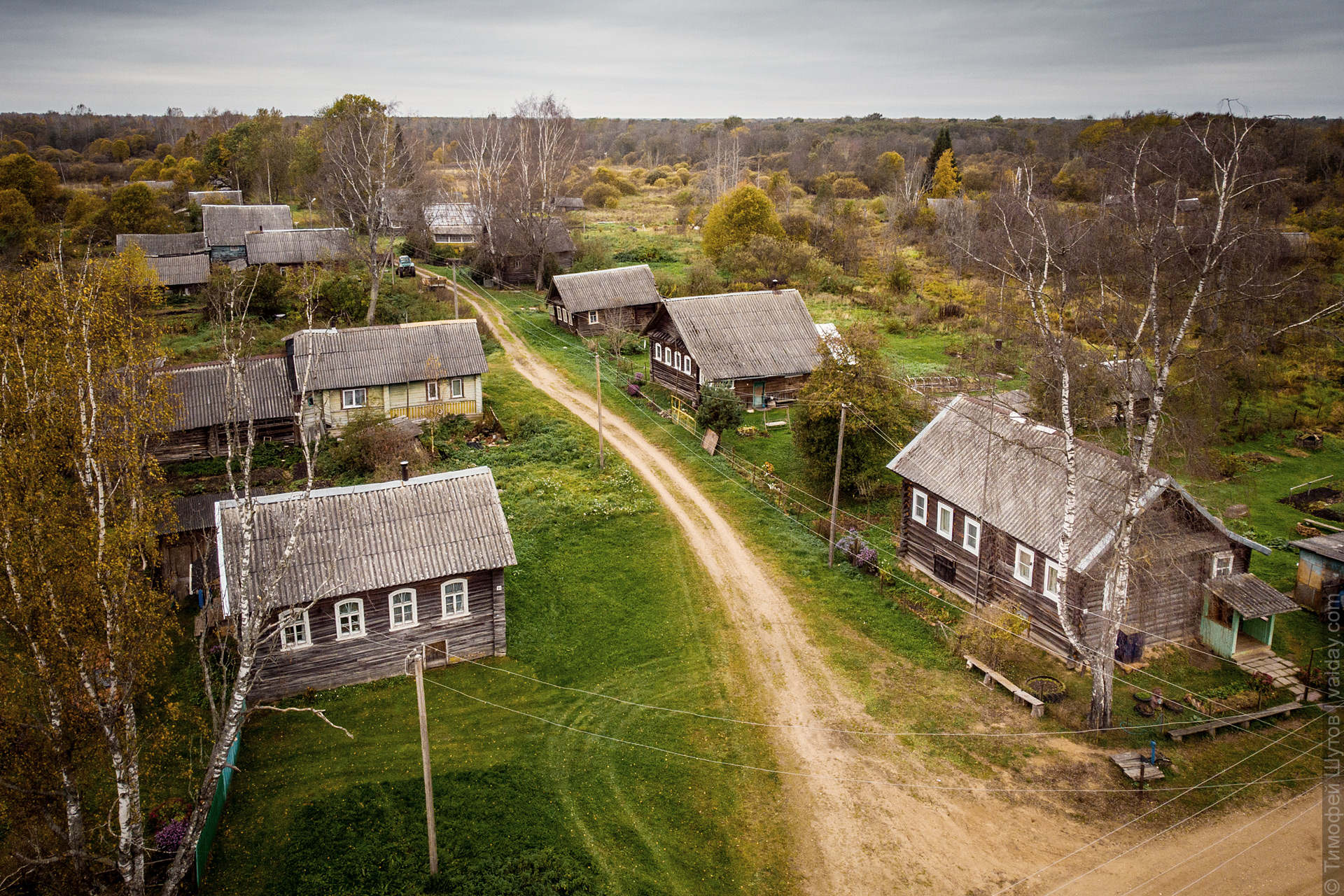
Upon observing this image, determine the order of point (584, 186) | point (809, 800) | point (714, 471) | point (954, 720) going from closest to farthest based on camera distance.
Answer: point (809, 800) → point (954, 720) → point (714, 471) → point (584, 186)

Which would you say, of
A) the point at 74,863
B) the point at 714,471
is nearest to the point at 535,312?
the point at 714,471

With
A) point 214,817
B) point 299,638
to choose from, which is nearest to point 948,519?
point 299,638

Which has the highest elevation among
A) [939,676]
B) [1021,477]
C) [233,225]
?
[233,225]

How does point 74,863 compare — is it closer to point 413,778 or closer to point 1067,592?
point 413,778

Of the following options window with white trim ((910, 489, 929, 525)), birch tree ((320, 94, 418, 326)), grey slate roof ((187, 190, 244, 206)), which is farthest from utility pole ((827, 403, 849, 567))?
grey slate roof ((187, 190, 244, 206))

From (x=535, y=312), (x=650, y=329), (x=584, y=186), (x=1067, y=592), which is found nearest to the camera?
(x=1067, y=592)

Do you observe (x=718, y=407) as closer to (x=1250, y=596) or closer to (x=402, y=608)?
(x=402, y=608)

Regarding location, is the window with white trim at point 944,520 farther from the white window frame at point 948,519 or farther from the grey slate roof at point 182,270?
the grey slate roof at point 182,270
